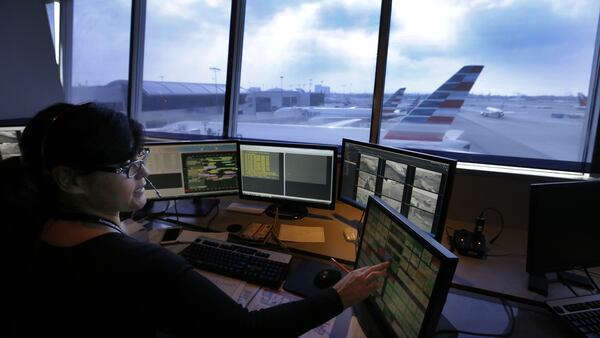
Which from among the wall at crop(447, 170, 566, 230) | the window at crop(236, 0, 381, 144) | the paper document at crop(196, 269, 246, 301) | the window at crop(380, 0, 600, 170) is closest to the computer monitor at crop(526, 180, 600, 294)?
the wall at crop(447, 170, 566, 230)

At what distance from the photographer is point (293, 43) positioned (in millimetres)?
A: 2861

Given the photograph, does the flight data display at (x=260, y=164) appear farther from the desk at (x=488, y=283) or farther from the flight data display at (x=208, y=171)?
the desk at (x=488, y=283)

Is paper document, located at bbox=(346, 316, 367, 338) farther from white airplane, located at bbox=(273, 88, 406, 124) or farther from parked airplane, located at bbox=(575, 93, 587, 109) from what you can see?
parked airplane, located at bbox=(575, 93, 587, 109)

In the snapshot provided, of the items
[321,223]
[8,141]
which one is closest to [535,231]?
[321,223]

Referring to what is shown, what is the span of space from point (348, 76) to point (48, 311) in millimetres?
2458

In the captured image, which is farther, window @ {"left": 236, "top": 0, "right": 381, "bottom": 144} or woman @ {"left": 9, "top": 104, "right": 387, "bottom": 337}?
window @ {"left": 236, "top": 0, "right": 381, "bottom": 144}

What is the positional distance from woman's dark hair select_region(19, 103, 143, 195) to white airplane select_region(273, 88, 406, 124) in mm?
2045

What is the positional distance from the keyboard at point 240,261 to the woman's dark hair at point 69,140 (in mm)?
664

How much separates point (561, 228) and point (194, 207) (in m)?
1.81

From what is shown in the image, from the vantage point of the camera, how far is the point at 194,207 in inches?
79.1

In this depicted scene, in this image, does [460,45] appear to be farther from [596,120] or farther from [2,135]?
[2,135]

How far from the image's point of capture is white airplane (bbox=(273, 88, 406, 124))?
2.55 meters

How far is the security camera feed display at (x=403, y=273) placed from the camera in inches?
30.2

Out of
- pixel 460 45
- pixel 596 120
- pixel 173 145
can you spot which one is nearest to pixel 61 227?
pixel 173 145
